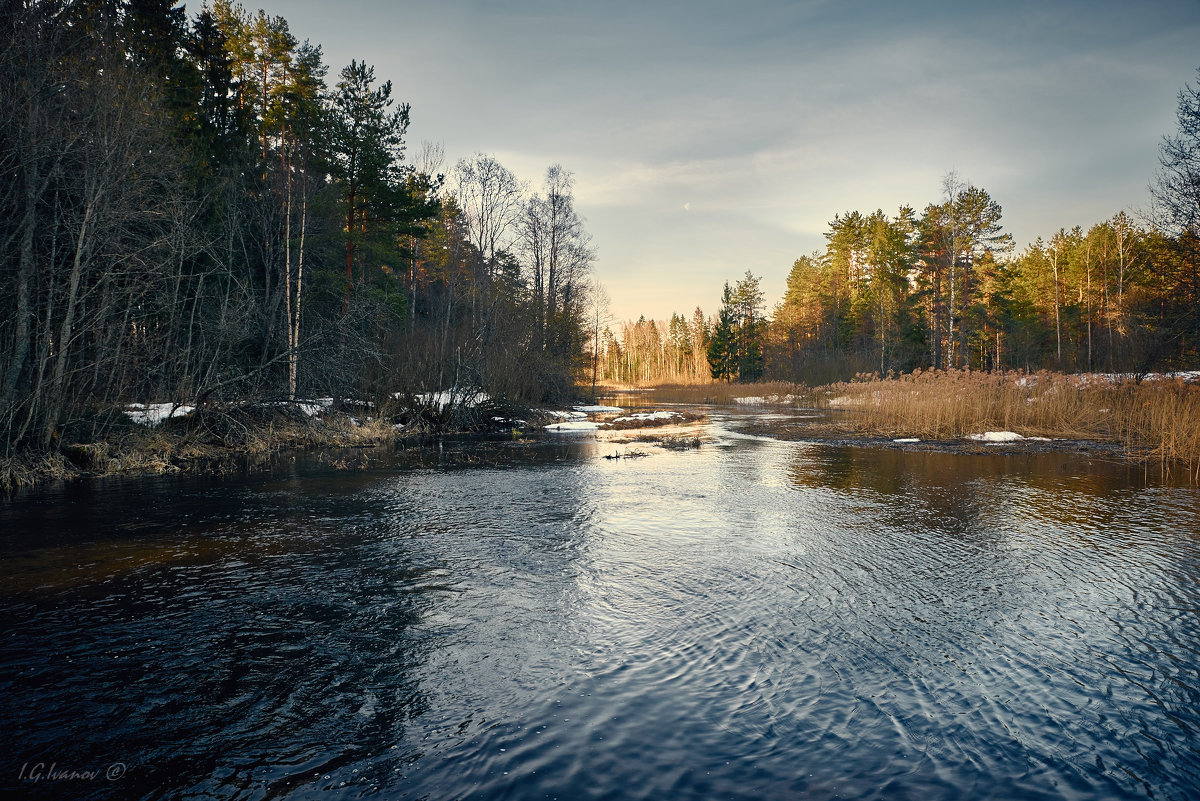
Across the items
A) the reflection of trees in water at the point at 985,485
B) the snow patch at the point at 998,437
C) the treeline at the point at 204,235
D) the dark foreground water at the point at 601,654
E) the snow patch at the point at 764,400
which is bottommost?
the dark foreground water at the point at 601,654

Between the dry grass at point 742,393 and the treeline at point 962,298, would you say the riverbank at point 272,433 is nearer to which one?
the dry grass at point 742,393

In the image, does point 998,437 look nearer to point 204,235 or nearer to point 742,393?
point 204,235

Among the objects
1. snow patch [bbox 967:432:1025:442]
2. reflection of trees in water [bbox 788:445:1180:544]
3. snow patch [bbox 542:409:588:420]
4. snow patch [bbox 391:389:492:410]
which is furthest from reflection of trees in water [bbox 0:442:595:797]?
snow patch [bbox 542:409:588:420]

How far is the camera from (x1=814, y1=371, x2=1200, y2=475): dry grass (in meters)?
16.5

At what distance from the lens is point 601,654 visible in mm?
4273

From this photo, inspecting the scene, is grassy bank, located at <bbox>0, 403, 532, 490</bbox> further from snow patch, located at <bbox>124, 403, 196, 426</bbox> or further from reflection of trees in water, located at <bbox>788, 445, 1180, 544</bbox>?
reflection of trees in water, located at <bbox>788, 445, 1180, 544</bbox>

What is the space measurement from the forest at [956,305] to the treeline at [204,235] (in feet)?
69.2

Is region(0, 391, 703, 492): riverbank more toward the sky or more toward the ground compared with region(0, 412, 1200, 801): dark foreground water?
more toward the sky

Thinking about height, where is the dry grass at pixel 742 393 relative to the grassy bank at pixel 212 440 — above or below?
above

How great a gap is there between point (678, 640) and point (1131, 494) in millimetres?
9921

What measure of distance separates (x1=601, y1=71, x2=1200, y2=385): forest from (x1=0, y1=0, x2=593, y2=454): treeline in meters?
21.1

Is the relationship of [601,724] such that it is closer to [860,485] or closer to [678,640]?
[678,640]

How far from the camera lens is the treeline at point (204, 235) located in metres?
12.1

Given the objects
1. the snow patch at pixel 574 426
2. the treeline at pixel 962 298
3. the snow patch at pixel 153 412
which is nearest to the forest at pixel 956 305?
the treeline at pixel 962 298
